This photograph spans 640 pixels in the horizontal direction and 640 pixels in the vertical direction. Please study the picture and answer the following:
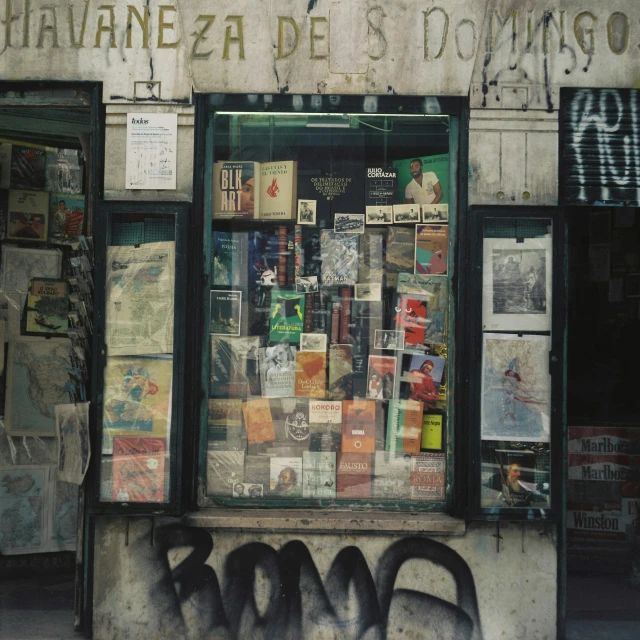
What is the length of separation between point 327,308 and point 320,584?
172 centimetres

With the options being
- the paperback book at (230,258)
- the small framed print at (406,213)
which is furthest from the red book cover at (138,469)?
the small framed print at (406,213)

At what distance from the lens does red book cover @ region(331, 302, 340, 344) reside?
548 cm

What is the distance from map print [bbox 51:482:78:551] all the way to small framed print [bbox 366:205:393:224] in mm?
3365

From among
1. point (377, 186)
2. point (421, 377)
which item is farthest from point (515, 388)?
point (377, 186)

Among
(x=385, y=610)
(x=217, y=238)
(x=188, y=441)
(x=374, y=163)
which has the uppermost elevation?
(x=374, y=163)

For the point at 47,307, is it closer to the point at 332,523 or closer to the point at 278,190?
the point at 278,190

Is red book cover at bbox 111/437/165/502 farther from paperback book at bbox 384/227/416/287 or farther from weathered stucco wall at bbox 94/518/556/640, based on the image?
paperback book at bbox 384/227/416/287

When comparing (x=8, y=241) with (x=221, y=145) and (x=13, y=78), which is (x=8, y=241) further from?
(x=221, y=145)

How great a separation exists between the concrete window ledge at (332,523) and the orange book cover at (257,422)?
503 millimetres

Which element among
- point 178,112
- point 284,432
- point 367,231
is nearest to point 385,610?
point 284,432

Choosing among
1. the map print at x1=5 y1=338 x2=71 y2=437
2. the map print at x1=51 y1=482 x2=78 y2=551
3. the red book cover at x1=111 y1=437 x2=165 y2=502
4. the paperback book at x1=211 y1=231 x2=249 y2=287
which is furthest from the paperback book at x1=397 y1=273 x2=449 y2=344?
the map print at x1=51 y1=482 x2=78 y2=551

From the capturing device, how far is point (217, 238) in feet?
17.9

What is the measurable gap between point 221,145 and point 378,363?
173 centimetres

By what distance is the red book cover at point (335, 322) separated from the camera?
548cm
